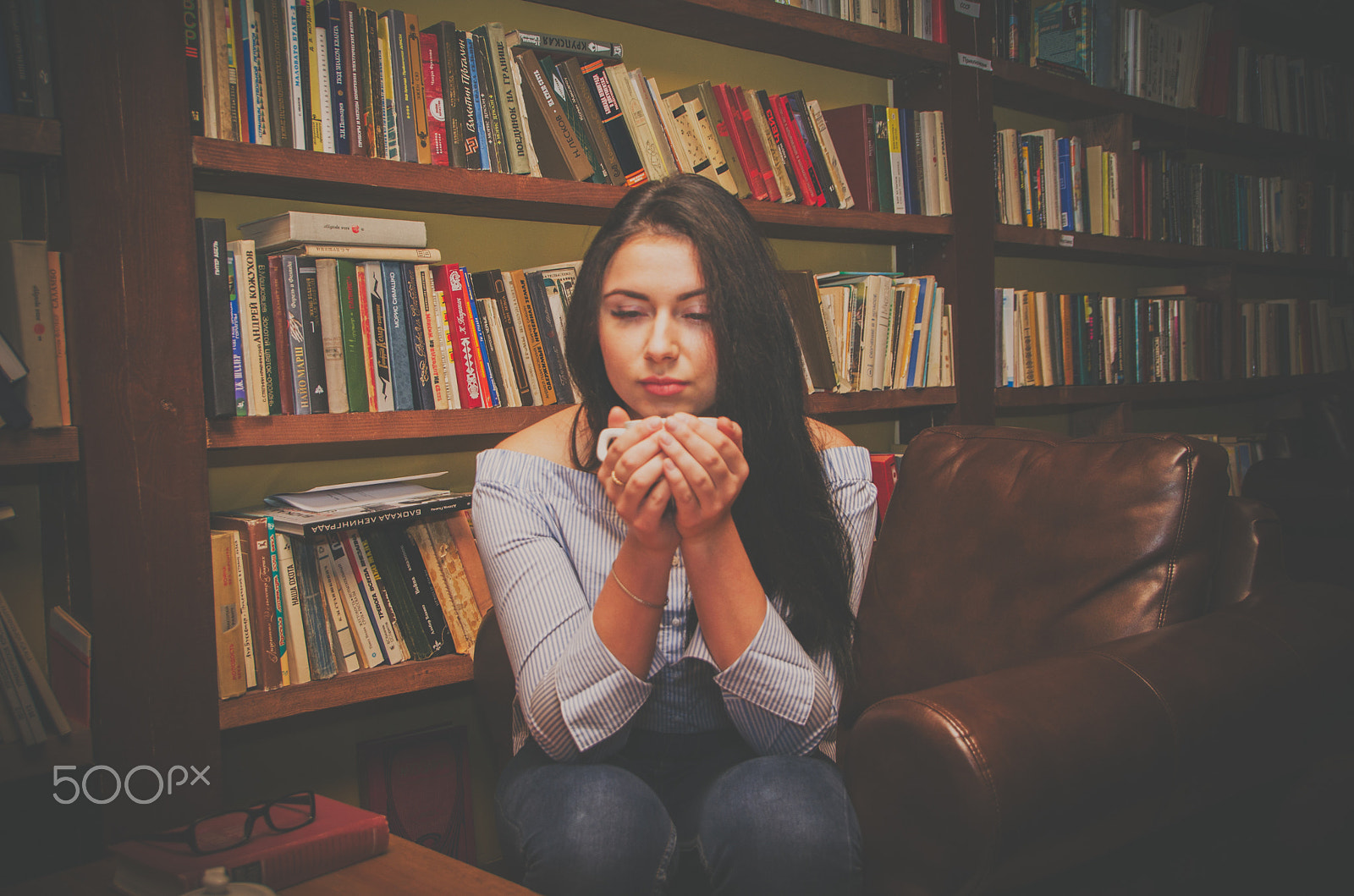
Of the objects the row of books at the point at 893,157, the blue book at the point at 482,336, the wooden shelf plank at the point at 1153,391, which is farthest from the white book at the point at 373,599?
the wooden shelf plank at the point at 1153,391

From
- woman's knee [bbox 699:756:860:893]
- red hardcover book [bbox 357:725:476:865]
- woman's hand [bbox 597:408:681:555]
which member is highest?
woman's hand [bbox 597:408:681:555]

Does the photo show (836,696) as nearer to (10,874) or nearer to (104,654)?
(104,654)

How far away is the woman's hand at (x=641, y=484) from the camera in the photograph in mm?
942

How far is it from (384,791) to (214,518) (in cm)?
60

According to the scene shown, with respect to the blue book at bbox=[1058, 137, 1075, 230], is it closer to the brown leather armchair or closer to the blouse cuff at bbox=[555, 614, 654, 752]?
the brown leather armchair

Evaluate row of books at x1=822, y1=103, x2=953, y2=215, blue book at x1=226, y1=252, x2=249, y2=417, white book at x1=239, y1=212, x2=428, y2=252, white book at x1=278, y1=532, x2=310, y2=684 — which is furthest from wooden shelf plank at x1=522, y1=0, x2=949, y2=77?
white book at x1=278, y1=532, x2=310, y2=684

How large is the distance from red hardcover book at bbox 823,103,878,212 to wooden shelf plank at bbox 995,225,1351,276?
467mm

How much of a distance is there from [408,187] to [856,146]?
44.8 inches

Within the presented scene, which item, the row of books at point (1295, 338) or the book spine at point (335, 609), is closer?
the book spine at point (335, 609)

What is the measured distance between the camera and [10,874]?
53.6 inches

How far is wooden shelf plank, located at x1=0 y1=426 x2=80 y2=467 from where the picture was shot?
125cm

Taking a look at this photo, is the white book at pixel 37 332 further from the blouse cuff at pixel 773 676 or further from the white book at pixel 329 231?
the blouse cuff at pixel 773 676

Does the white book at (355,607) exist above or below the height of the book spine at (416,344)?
below

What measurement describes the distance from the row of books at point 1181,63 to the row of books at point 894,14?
0.24 metres
